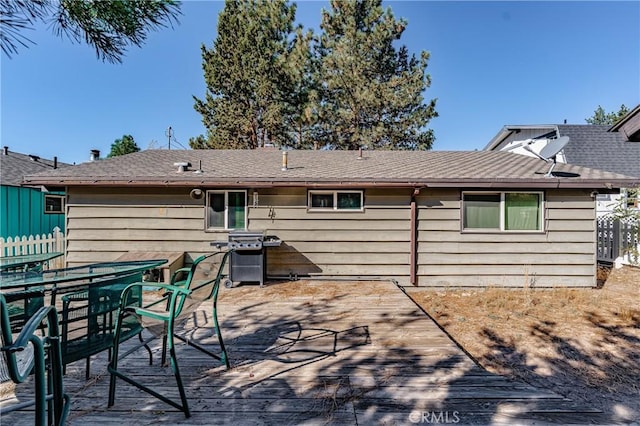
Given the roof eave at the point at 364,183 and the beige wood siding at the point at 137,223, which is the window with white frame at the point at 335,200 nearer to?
A: the roof eave at the point at 364,183

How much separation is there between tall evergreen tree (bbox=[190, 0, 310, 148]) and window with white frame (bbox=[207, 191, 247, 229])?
883 centimetres

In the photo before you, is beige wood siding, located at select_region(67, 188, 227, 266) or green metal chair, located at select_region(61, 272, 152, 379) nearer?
green metal chair, located at select_region(61, 272, 152, 379)

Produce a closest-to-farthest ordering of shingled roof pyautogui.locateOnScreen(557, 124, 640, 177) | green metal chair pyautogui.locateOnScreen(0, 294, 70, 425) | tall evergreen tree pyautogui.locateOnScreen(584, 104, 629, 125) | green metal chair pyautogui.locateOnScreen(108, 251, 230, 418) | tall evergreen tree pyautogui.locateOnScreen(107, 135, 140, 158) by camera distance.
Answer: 1. green metal chair pyautogui.locateOnScreen(0, 294, 70, 425)
2. green metal chair pyautogui.locateOnScreen(108, 251, 230, 418)
3. shingled roof pyautogui.locateOnScreen(557, 124, 640, 177)
4. tall evergreen tree pyautogui.locateOnScreen(107, 135, 140, 158)
5. tall evergreen tree pyautogui.locateOnScreen(584, 104, 629, 125)

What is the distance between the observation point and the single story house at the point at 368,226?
19.2 ft

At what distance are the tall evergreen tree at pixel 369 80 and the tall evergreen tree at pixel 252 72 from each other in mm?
Answer: 1360

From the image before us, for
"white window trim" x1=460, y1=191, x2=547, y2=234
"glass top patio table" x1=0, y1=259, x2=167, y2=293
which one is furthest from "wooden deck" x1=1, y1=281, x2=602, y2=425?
"white window trim" x1=460, y1=191, x2=547, y2=234

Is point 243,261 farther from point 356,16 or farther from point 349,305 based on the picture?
point 356,16

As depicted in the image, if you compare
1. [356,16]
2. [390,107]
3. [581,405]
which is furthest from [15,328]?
[356,16]

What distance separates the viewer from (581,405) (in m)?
2.11

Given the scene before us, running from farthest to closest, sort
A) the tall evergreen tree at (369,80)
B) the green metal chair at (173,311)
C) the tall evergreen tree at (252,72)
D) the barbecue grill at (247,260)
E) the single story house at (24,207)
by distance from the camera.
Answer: the tall evergreen tree at (369,80)
the tall evergreen tree at (252,72)
the single story house at (24,207)
the barbecue grill at (247,260)
the green metal chair at (173,311)

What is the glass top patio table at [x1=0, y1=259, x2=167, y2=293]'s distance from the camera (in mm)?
1854

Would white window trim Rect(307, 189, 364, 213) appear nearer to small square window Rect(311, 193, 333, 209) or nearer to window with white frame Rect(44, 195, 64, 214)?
small square window Rect(311, 193, 333, 209)

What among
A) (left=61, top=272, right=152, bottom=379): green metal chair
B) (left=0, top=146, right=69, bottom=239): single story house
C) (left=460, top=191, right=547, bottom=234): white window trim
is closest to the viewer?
(left=61, top=272, right=152, bottom=379): green metal chair

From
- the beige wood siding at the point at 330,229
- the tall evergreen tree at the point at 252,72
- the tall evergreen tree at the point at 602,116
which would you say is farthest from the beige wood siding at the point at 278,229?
the tall evergreen tree at the point at 602,116
